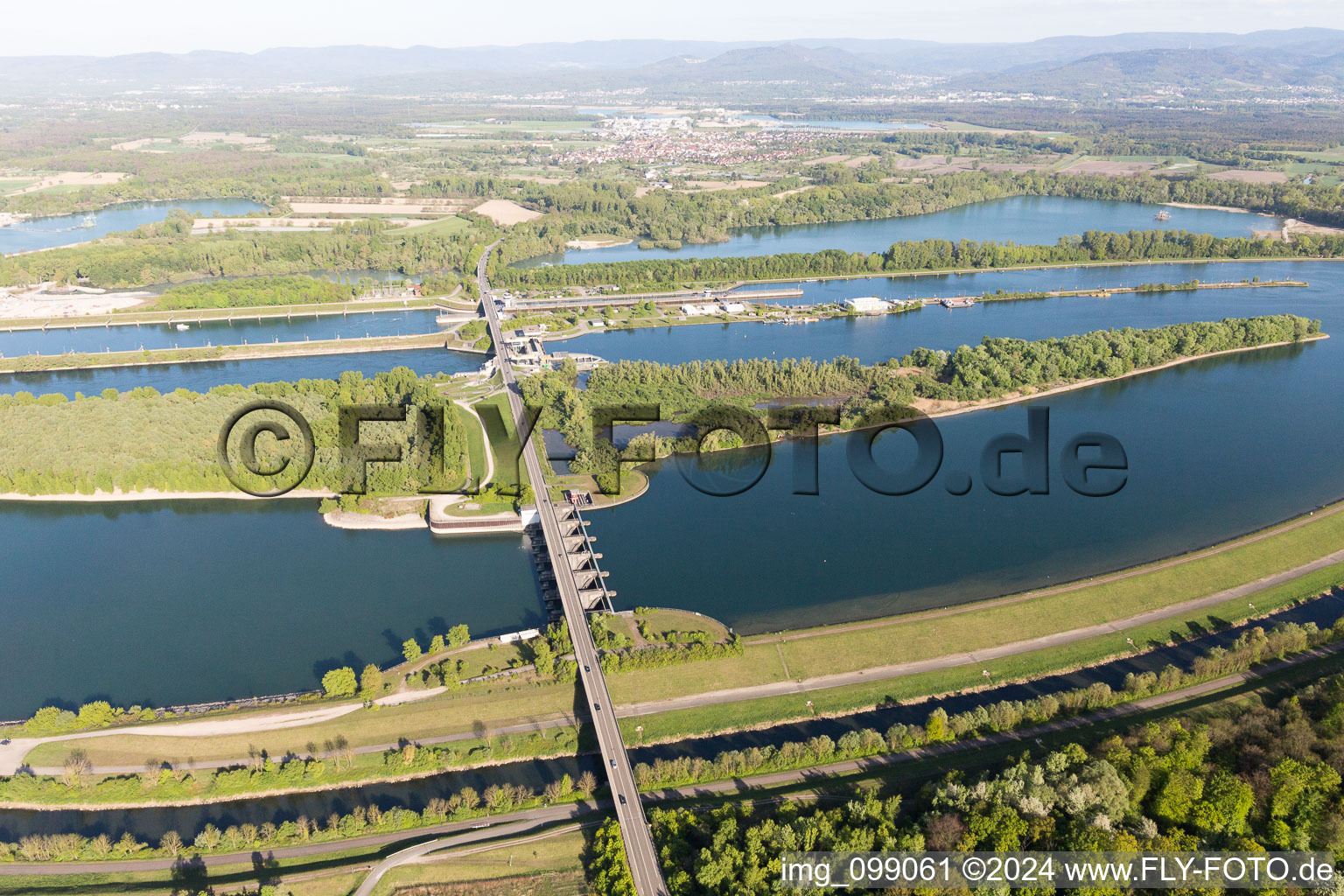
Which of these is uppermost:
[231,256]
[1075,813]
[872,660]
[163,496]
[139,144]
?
[139,144]

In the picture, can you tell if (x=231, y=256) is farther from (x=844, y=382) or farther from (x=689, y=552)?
(x=689, y=552)

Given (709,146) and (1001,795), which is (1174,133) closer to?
(709,146)

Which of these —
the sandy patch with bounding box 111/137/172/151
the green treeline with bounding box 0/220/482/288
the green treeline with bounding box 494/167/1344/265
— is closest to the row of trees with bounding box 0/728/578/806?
the green treeline with bounding box 0/220/482/288

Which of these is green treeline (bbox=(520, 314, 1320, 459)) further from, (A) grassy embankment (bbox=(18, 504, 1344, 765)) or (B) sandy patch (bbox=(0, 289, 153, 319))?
(B) sandy patch (bbox=(0, 289, 153, 319))

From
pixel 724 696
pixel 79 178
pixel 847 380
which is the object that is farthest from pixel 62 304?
pixel 79 178

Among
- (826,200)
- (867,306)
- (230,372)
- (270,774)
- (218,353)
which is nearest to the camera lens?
(270,774)

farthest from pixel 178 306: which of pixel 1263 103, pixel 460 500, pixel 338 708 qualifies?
pixel 1263 103

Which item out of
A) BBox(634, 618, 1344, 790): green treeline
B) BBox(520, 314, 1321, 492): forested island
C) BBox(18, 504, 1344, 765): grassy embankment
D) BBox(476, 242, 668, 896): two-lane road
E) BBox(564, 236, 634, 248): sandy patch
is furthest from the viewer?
BBox(564, 236, 634, 248): sandy patch
